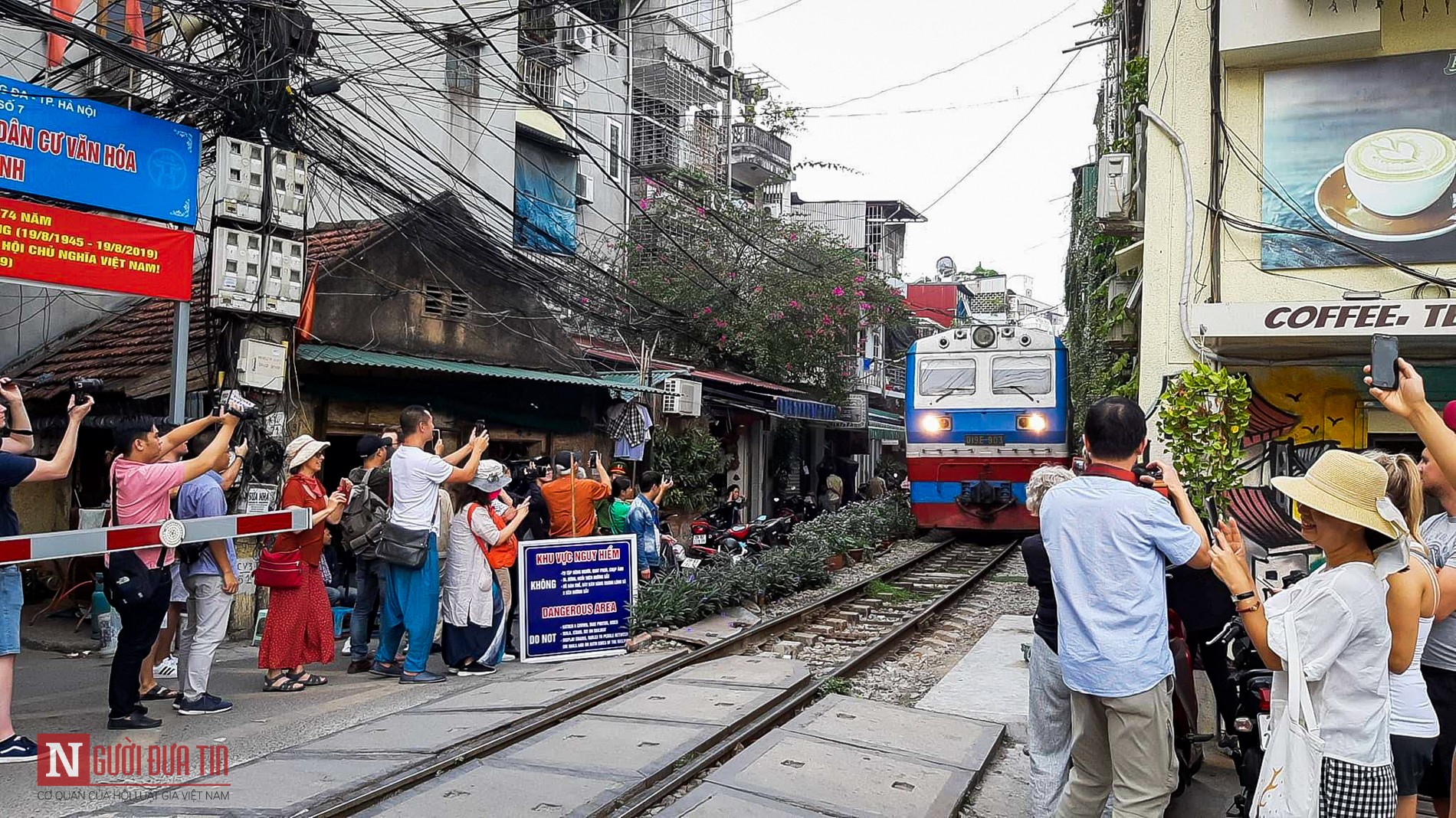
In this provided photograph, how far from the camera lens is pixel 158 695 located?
6582 millimetres

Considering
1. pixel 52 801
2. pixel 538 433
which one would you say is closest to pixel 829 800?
pixel 52 801

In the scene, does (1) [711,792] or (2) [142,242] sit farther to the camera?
(2) [142,242]

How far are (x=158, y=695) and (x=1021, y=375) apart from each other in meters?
12.0

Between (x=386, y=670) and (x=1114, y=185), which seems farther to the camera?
(x=1114, y=185)

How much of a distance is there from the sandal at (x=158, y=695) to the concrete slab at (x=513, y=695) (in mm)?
1725

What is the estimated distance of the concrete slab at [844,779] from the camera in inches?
184

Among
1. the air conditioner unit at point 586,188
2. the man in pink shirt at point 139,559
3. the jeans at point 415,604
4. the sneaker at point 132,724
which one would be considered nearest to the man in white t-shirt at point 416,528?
the jeans at point 415,604

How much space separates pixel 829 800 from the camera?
185 inches

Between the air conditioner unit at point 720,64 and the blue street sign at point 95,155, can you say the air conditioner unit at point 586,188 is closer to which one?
the air conditioner unit at point 720,64

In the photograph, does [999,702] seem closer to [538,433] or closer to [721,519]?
[538,433]

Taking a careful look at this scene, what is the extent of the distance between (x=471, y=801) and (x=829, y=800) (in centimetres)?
163

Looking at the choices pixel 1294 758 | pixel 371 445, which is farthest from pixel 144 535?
pixel 1294 758

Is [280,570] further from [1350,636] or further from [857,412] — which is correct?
[857,412]

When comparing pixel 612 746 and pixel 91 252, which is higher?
pixel 91 252
